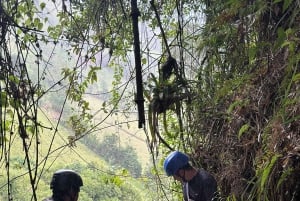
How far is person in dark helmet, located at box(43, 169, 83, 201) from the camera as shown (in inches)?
116

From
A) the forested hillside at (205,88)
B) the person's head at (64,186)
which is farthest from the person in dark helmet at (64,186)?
the forested hillside at (205,88)

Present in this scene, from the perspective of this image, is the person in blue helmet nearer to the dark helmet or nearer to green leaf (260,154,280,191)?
the dark helmet

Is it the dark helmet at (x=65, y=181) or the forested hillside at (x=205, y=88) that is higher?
the forested hillside at (x=205, y=88)

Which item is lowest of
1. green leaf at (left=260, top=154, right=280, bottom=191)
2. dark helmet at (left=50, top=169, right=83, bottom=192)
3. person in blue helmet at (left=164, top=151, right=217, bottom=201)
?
person in blue helmet at (left=164, top=151, right=217, bottom=201)

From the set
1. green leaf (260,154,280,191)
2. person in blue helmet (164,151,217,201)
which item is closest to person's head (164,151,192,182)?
person in blue helmet (164,151,217,201)

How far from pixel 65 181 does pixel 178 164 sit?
784mm

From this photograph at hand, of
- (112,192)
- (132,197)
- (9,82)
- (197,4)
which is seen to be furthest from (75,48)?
(132,197)

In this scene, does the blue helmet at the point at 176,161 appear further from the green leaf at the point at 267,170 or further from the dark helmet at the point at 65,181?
the green leaf at the point at 267,170

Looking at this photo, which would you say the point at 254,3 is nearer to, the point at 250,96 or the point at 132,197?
the point at 250,96

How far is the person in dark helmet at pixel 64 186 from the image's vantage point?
9.63 ft

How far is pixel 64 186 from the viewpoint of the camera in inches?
116

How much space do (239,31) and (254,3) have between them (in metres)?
0.24

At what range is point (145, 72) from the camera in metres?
2.88

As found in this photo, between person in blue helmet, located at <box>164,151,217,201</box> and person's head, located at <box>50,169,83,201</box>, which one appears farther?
person in blue helmet, located at <box>164,151,217,201</box>
